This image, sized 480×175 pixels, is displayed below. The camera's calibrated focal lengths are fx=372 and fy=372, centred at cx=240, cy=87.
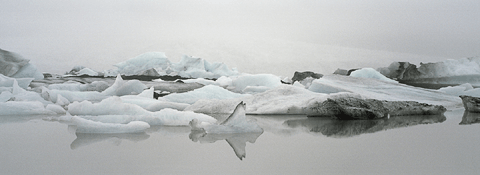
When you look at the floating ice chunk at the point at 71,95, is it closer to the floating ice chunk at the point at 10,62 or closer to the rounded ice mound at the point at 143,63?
the floating ice chunk at the point at 10,62

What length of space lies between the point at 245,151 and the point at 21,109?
7.34ft

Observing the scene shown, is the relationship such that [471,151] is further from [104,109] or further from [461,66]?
[461,66]

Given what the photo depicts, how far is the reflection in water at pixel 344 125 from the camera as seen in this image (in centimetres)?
198

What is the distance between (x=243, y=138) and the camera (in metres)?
1.78

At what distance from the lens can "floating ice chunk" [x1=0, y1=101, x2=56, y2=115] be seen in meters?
2.85

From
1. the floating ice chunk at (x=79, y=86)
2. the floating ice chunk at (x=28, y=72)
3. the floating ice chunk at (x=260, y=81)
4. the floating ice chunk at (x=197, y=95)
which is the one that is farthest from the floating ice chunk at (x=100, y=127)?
the floating ice chunk at (x=28, y=72)

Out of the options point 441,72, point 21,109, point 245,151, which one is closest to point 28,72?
point 21,109

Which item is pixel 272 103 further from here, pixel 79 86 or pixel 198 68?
pixel 198 68

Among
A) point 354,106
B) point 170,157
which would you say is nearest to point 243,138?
point 170,157

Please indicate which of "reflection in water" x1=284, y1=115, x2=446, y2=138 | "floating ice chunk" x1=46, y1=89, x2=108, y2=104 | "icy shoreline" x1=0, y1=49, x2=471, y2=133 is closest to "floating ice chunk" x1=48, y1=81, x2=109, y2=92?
"icy shoreline" x1=0, y1=49, x2=471, y2=133

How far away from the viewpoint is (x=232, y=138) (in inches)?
70.0

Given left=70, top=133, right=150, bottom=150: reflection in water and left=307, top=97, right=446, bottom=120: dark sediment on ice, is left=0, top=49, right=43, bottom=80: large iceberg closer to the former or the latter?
left=70, top=133, right=150, bottom=150: reflection in water

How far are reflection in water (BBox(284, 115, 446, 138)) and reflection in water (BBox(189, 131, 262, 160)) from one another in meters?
0.40

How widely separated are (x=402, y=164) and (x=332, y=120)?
1.29 m
